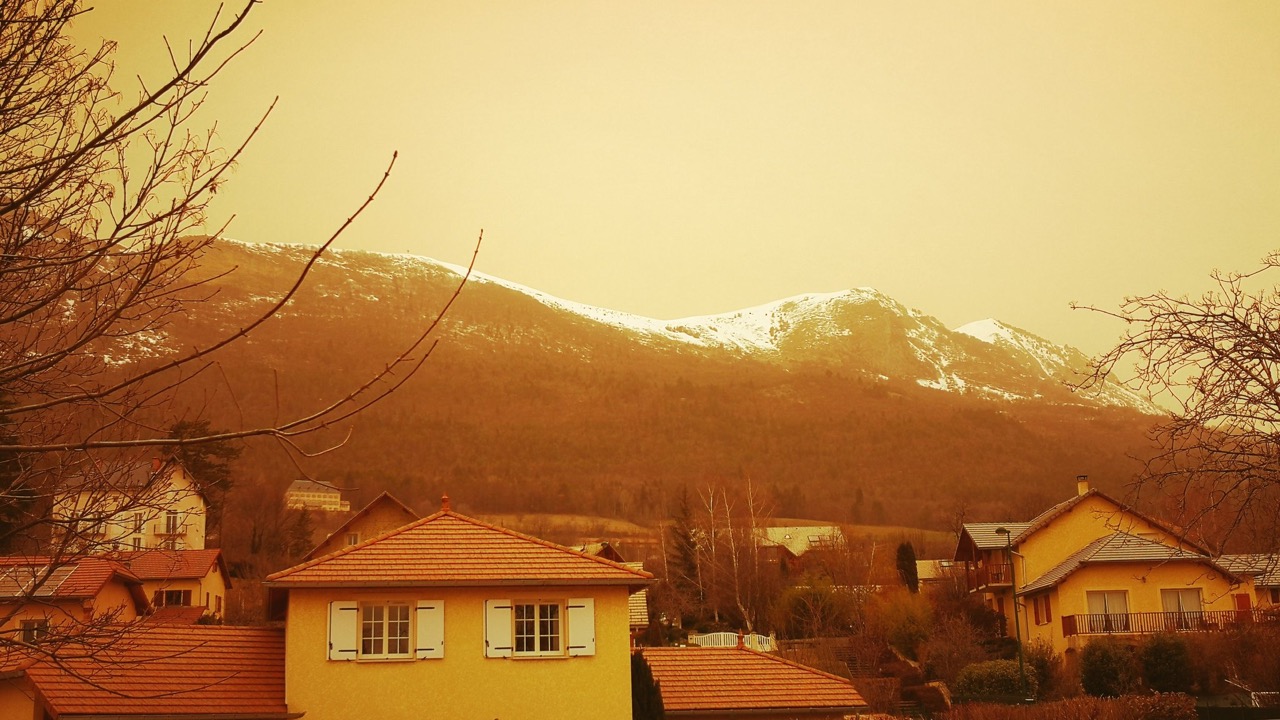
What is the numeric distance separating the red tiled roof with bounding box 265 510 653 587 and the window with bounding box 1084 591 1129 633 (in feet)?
81.8

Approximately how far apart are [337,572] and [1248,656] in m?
28.0

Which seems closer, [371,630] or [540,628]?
[371,630]

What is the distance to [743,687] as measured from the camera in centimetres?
2533

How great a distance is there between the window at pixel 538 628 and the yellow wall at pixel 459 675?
0.74 ft

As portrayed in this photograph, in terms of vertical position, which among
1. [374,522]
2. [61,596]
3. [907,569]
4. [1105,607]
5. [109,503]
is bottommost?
[1105,607]

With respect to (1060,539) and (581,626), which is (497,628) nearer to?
(581,626)

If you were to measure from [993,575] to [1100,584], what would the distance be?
8944mm

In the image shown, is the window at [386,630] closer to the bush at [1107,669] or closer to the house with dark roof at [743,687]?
the house with dark roof at [743,687]

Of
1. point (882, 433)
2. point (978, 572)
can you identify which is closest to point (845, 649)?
point (978, 572)

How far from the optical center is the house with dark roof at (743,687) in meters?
24.6

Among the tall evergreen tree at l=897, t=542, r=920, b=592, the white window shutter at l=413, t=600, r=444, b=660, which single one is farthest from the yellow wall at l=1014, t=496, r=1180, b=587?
the white window shutter at l=413, t=600, r=444, b=660

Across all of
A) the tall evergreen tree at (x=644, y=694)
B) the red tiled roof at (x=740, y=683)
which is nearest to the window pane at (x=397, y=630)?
the tall evergreen tree at (x=644, y=694)

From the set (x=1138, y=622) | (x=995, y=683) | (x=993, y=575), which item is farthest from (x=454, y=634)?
(x=993, y=575)

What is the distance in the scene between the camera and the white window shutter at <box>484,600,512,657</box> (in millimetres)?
23234
